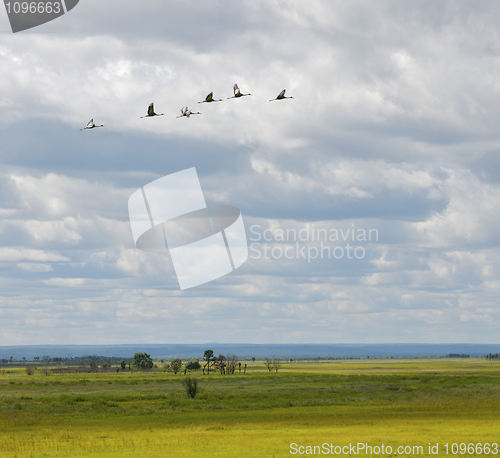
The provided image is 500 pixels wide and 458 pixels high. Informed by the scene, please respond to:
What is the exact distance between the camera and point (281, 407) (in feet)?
246

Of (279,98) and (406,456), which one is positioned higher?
(279,98)

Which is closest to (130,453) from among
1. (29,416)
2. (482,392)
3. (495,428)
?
(495,428)

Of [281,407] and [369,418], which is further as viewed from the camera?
[281,407]

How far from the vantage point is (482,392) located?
94.8 meters

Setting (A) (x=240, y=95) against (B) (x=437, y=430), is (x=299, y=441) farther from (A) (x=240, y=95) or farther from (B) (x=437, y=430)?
(A) (x=240, y=95)

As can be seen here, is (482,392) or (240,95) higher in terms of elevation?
(240,95)

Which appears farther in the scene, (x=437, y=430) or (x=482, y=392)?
(x=482, y=392)

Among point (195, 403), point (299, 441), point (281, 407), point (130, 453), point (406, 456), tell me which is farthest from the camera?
point (195, 403)

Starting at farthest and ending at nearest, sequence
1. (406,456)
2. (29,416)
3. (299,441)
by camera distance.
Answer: (29,416) < (299,441) < (406,456)

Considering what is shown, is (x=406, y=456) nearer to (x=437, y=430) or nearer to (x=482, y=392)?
(x=437, y=430)

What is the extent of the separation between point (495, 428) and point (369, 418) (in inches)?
575

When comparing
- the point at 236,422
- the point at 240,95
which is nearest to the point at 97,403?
the point at 236,422

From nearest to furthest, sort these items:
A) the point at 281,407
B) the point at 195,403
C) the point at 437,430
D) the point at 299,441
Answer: the point at 299,441 < the point at 437,430 < the point at 281,407 < the point at 195,403

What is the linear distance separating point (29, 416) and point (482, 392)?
6779 centimetres
